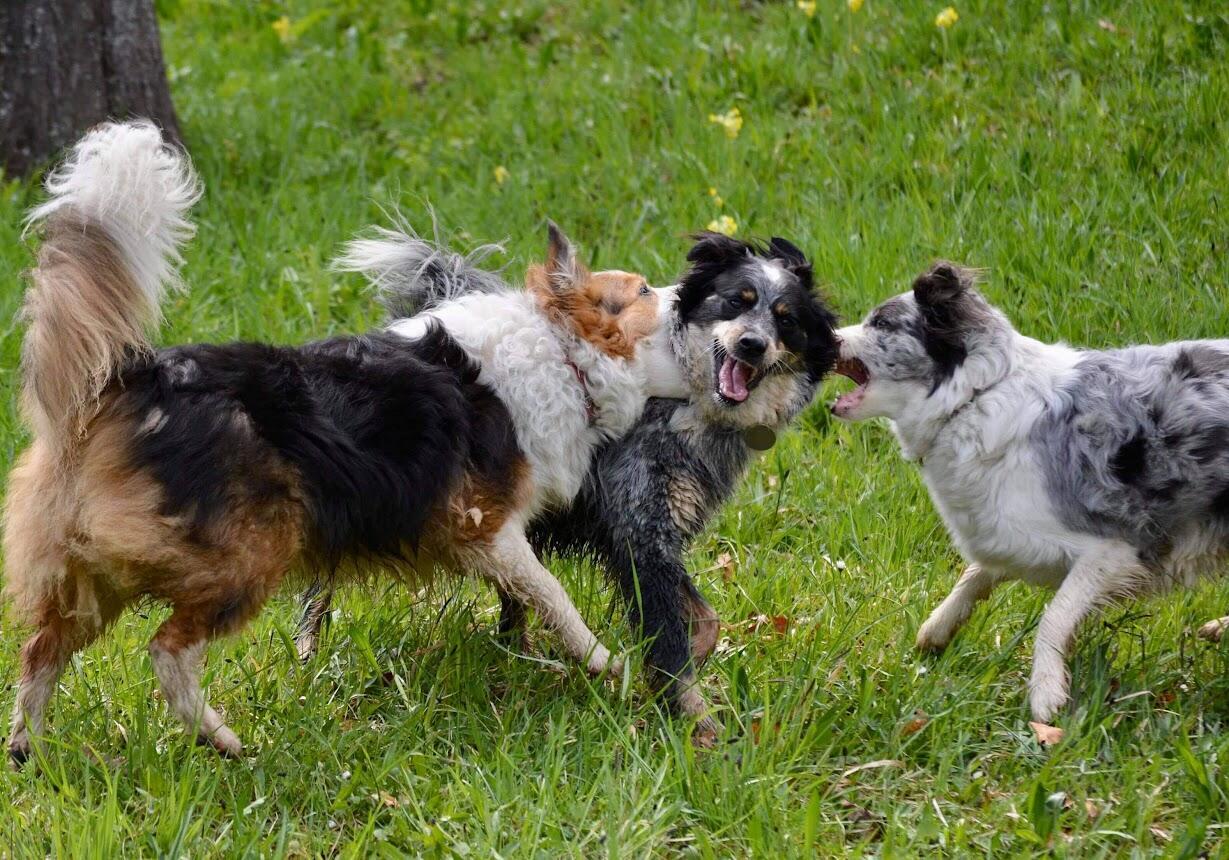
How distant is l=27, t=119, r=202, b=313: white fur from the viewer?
3.44 m

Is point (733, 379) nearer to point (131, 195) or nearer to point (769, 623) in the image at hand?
point (769, 623)

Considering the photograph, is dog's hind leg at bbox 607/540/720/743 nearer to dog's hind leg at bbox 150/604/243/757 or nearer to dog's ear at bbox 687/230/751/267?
dog's ear at bbox 687/230/751/267

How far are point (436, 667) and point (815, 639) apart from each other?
1.21 metres

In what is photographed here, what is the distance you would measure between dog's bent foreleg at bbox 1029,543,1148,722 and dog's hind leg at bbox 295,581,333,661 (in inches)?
89.8

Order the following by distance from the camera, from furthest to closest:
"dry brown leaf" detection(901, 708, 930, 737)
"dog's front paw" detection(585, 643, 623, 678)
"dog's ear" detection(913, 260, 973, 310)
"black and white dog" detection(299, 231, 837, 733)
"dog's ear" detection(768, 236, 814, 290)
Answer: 1. "dog's ear" detection(768, 236, 814, 290)
2. "dog's ear" detection(913, 260, 973, 310)
3. "black and white dog" detection(299, 231, 837, 733)
4. "dog's front paw" detection(585, 643, 623, 678)
5. "dry brown leaf" detection(901, 708, 930, 737)

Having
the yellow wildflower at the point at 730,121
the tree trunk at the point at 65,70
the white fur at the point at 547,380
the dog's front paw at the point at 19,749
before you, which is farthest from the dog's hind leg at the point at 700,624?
the tree trunk at the point at 65,70

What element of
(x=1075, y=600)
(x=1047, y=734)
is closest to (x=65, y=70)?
(x=1075, y=600)

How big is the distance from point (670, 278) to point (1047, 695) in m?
3.09

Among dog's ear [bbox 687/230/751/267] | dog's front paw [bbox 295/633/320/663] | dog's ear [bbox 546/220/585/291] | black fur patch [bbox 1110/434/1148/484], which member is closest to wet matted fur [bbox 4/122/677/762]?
dog's ear [bbox 546/220/585/291]

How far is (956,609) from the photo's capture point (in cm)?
430

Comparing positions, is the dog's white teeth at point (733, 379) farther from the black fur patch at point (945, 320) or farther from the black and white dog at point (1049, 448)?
the black fur patch at point (945, 320)

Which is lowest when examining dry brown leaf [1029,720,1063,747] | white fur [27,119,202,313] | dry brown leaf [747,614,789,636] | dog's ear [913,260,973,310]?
dry brown leaf [747,614,789,636]

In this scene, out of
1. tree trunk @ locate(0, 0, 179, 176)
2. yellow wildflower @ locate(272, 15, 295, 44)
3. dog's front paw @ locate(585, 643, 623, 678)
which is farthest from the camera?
yellow wildflower @ locate(272, 15, 295, 44)

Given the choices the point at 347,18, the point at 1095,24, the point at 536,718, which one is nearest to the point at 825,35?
the point at 1095,24
